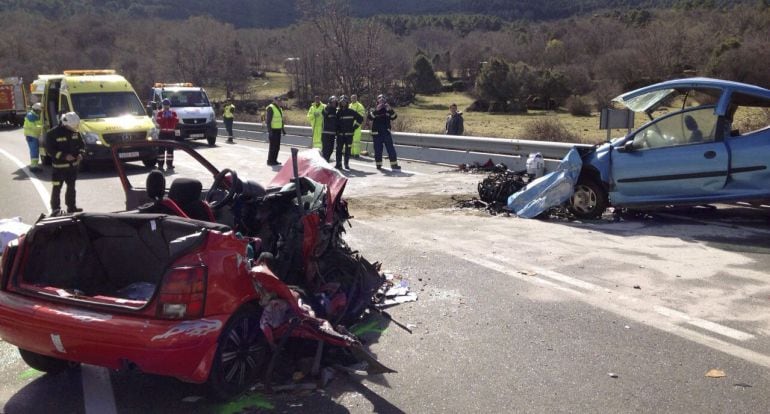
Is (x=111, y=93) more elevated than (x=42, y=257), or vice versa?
(x=111, y=93)

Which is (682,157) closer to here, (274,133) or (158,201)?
(158,201)

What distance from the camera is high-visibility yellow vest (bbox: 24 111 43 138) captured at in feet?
55.5

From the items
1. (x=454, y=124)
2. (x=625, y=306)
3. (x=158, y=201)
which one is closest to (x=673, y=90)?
(x=625, y=306)

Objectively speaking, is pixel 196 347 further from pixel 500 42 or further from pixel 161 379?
pixel 500 42

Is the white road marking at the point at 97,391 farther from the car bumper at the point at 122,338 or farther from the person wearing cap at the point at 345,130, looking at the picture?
the person wearing cap at the point at 345,130

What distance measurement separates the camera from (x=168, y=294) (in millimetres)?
3703

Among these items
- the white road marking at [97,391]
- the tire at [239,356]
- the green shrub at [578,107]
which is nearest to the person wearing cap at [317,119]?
the white road marking at [97,391]

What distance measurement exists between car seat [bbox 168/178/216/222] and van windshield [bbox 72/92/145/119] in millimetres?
12766

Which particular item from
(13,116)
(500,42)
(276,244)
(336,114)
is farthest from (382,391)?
(500,42)

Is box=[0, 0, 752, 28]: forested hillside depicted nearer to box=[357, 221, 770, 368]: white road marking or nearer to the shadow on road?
the shadow on road

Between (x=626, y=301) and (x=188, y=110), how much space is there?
20.3m

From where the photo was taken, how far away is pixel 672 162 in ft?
28.7

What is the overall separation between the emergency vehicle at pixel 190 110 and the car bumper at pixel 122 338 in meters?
19.1

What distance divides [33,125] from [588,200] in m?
13.9
